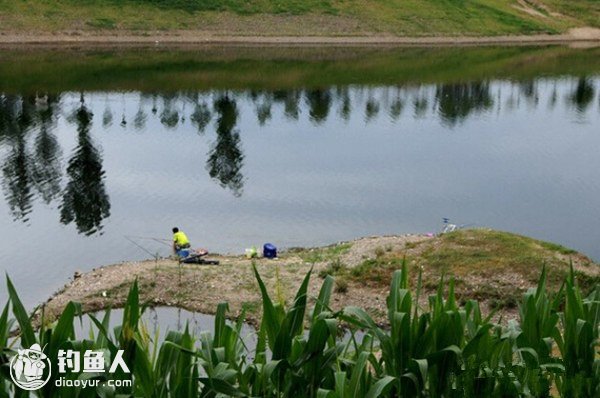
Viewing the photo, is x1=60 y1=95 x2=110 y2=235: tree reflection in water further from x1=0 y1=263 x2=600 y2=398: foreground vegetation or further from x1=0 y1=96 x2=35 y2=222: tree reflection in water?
x1=0 y1=263 x2=600 y2=398: foreground vegetation

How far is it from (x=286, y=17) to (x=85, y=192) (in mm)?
64681

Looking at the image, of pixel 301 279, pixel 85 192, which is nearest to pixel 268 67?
pixel 85 192

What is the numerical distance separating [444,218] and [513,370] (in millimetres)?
28111

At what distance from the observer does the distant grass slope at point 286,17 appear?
9194cm

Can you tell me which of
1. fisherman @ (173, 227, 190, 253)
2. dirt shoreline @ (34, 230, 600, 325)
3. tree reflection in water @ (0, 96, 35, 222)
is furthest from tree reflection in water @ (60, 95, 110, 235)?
dirt shoreline @ (34, 230, 600, 325)

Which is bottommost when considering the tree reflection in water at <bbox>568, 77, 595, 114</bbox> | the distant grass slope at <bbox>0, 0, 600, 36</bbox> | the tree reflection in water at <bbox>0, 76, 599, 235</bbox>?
the tree reflection in water at <bbox>568, 77, 595, 114</bbox>

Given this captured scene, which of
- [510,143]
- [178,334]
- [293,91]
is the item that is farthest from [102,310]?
[293,91]

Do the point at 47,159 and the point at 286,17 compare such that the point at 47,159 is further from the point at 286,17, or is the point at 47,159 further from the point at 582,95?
the point at 286,17

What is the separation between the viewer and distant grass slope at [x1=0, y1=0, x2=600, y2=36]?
91.9 meters

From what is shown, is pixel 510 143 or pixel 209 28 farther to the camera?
pixel 209 28

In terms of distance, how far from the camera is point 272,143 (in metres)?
56.8

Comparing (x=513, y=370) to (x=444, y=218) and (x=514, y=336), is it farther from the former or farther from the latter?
(x=444, y=218)

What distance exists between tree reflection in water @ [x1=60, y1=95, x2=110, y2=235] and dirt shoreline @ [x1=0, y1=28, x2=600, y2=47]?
37554mm

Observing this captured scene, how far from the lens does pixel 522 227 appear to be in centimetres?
3925
